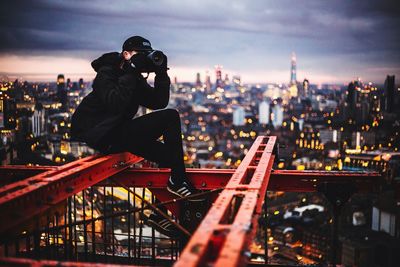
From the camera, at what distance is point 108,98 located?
299cm

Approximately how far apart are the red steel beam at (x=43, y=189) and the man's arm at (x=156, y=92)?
685 millimetres

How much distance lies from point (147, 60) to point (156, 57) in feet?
0.23

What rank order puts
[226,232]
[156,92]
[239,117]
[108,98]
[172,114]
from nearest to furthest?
[226,232] < [108,98] < [172,114] < [156,92] < [239,117]

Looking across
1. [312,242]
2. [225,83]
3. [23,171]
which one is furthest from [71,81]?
[23,171]

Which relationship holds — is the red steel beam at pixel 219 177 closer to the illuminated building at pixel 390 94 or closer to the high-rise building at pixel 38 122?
the high-rise building at pixel 38 122

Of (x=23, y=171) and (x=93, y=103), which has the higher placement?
(x=93, y=103)

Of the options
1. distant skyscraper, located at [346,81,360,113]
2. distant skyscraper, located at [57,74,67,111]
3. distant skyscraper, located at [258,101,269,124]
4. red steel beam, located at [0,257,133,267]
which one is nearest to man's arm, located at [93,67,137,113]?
red steel beam, located at [0,257,133,267]

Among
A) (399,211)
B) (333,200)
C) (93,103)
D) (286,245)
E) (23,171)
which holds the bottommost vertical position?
(286,245)

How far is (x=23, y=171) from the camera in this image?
354 centimetres

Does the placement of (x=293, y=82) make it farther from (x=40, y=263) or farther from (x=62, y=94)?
(x=40, y=263)

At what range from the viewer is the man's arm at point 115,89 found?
9.77 ft

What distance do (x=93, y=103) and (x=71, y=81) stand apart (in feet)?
282

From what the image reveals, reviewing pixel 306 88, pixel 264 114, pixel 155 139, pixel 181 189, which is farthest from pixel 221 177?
pixel 306 88

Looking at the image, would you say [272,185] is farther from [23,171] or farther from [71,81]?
[71,81]
